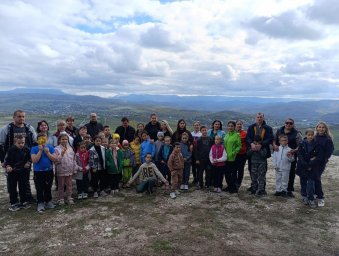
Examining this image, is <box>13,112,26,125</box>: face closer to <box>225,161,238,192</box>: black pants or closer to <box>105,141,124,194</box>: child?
<box>105,141,124,194</box>: child

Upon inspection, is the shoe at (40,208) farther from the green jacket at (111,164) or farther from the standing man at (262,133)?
the standing man at (262,133)

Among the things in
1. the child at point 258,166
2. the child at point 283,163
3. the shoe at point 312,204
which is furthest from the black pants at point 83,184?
the shoe at point 312,204

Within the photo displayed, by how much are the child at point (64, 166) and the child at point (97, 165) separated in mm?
649

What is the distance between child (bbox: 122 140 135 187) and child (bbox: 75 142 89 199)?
173 cm

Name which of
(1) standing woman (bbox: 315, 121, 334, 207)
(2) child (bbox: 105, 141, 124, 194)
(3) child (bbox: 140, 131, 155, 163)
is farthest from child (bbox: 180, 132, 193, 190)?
(1) standing woman (bbox: 315, 121, 334, 207)

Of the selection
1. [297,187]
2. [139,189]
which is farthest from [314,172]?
[139,189]

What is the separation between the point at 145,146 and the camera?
11109 millimetres

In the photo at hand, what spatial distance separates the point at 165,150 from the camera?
11039 mm

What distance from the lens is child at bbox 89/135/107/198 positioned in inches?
387

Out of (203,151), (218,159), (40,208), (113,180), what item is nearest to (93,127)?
(113,180)

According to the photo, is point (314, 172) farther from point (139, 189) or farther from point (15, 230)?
point (15, 230)

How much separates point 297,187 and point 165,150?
580 cm

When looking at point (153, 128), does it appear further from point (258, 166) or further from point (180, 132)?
point (258, 166)

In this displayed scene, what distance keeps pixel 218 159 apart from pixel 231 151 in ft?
1.90
